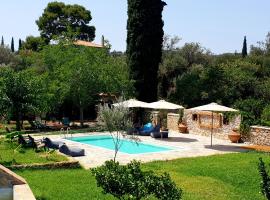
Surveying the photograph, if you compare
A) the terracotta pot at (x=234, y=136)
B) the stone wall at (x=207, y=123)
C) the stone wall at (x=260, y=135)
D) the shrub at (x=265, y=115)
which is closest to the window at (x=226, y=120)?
the stone wall at (x=207, y=123)

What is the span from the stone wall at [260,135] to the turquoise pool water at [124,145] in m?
5.65

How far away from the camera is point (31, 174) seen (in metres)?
15.1

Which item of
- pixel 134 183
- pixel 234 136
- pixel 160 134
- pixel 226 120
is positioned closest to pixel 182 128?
pixel 160 134

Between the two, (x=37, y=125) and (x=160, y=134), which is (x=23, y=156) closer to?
(x=160, y=134)

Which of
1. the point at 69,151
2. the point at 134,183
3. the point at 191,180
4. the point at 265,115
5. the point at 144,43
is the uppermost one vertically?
the point at 144,43

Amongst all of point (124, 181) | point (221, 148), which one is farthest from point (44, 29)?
point (124, 181)

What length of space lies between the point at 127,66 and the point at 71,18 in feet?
118

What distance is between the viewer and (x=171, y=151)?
21.9m

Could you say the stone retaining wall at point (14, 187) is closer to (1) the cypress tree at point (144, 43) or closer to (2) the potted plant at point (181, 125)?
(2) the potted plant at point (181, 125)

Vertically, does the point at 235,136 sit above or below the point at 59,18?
below

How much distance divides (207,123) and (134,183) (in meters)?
21.6

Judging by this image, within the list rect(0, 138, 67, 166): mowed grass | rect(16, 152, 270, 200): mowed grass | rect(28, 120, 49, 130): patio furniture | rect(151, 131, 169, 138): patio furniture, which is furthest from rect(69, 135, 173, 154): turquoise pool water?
rect(0, 138, 67, 166): mowed grass

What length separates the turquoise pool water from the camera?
917 inches

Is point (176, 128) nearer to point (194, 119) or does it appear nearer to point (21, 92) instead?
point (194, 119)
